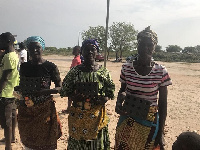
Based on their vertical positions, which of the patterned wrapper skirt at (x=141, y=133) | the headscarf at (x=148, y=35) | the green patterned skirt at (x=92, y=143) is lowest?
the green patterned skirt at (x=92, y=143)

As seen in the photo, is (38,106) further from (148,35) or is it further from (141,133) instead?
(148,35)

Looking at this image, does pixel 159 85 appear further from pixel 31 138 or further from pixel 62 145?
pixel 62 145

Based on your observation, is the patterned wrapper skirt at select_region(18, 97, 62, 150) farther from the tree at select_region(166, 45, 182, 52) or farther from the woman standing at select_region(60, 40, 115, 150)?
the tree at select_region(166, 45, 182, 52)

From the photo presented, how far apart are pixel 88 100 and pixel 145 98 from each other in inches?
25.4

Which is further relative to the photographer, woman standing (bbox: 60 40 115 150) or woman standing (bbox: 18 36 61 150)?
woman standing (bbox: 18 36 61 150)

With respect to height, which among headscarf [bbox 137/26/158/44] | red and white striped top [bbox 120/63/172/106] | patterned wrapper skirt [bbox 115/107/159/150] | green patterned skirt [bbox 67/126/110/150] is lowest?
green patterned skirt [bbox 67/126/110/150]

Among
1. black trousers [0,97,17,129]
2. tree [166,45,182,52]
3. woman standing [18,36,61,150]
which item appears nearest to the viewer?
woman standing [18,36,61,150]

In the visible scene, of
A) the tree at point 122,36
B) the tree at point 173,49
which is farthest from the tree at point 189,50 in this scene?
the tree at point 122,36

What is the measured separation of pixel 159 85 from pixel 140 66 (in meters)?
0.28

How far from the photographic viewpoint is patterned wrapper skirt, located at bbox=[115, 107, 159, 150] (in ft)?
7.91

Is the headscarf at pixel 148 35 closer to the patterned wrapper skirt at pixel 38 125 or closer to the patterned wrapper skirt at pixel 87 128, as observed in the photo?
the patterned wrapper skirt at pixel 87 128

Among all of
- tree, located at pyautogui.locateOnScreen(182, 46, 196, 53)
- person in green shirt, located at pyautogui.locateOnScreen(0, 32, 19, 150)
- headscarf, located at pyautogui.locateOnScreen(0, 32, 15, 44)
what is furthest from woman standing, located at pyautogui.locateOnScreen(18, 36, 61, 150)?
tree, located at pyautogui.locateOnScreen(182, 46, 196, 53)

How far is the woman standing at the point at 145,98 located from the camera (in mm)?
2359

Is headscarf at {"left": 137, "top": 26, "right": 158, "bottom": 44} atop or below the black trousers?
atop
